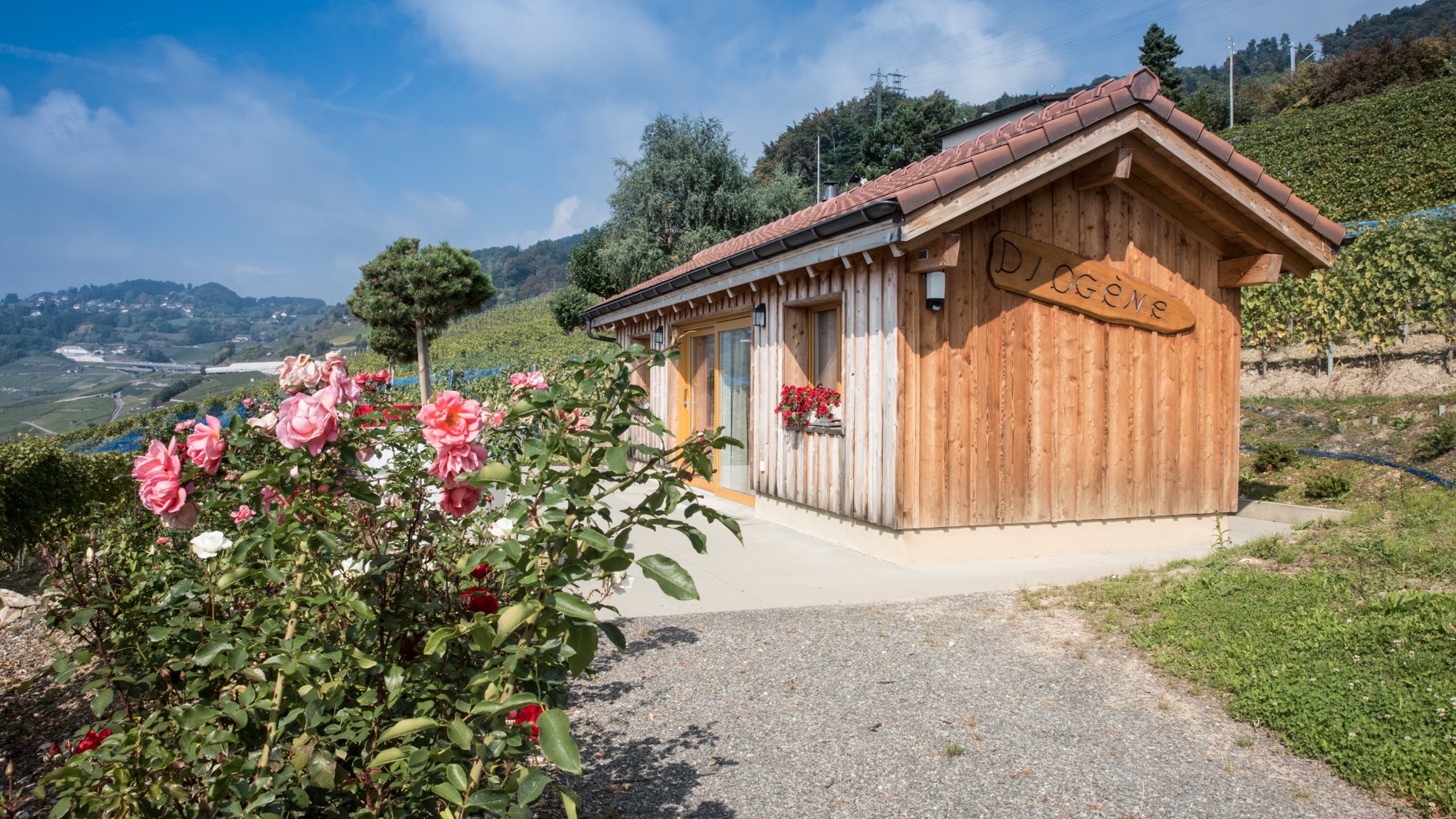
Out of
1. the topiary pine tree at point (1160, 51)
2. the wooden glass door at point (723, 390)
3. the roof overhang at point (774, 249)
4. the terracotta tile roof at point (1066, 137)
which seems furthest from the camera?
the topiary pine tree at point (1160, 51)

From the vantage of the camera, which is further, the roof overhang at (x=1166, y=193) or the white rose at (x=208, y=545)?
the roof overhang at (x=1166, y=193)

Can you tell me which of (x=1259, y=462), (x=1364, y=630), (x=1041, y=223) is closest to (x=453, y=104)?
(x=1041, y=223)

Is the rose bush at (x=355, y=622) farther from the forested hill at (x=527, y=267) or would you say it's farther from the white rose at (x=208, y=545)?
the forested hill at (x=527, y=267)

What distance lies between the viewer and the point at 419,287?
18.8m

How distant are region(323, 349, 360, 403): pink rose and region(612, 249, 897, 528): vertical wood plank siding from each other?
486 centimetres

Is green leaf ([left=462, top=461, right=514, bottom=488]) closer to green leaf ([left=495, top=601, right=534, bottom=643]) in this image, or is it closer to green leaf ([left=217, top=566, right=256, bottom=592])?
green leaf ([left=495, top=601, right=534, bottom=643])

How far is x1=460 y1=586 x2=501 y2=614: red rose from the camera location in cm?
192

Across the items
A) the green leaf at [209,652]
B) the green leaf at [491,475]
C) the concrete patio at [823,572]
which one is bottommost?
the concrete patio at [823,572]

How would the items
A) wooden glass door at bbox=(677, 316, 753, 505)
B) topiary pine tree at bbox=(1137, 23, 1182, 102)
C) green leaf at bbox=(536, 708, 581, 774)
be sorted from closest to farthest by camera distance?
green leaf at bbox=(536, 708, 581, 774) → wooden glass door at bbox=(677, 316, 753, 505) → topiary pine tree at bbox=(1137, 23, 1182, 102)

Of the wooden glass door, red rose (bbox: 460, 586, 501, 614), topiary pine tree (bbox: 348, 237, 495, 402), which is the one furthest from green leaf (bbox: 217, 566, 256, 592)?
topiary pine tree (bbox: 348, 237, 495, 402)

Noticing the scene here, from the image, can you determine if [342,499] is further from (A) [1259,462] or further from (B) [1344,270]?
(B) [1344,270]

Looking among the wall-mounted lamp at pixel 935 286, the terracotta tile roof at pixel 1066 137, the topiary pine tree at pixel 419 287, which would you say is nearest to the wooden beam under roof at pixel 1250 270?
the terracotta tile roof at pixel 1066 137

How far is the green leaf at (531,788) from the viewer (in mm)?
1456

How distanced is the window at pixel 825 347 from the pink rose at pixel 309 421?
5.94 m
